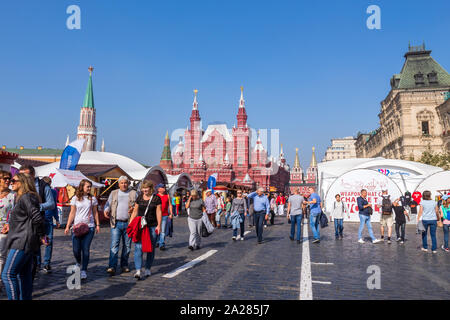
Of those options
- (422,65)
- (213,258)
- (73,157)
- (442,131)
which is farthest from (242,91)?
(213,258)

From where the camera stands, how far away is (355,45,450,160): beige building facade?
3994 cm

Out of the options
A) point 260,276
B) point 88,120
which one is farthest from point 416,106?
point 88,120

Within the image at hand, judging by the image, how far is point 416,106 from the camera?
134ft

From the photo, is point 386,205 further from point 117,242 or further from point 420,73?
point 420,73

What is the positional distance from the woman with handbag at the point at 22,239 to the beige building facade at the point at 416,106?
41307 millimetres

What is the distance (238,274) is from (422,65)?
5098 centimetres

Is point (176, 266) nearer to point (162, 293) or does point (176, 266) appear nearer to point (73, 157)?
point (162, 293)

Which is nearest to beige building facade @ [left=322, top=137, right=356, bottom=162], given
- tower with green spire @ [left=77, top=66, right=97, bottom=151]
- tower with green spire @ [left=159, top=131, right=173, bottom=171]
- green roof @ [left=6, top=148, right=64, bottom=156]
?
tower with green spire @ [left=159, top=131, right=173, bottom=171]

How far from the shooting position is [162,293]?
4836mm

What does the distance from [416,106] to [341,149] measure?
123184 millimetres

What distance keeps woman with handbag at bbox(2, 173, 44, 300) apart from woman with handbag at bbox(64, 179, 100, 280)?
1.77 meters

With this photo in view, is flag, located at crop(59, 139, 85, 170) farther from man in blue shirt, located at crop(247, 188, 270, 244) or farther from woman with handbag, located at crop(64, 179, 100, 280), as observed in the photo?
woman with handbag, located at crop(64, 179, 100, 280)
